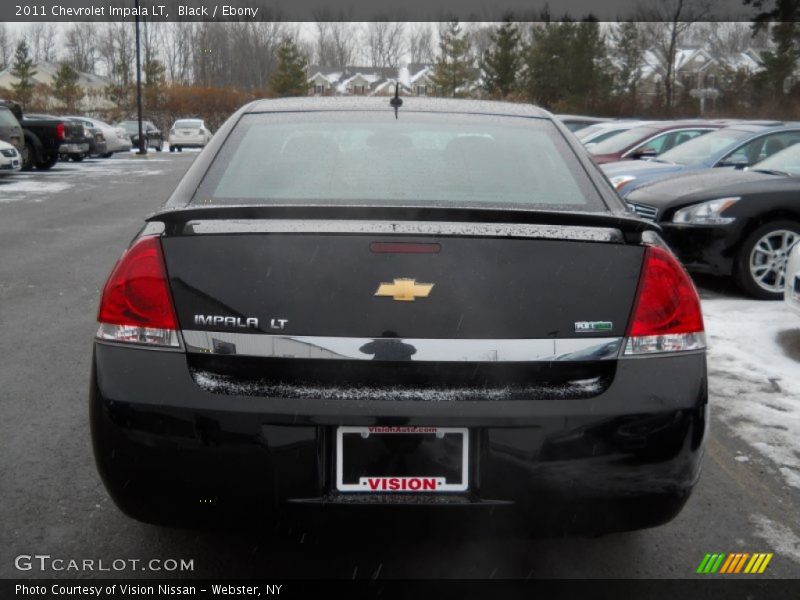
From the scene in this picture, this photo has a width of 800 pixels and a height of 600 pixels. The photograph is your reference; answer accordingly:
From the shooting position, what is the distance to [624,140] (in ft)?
47.2

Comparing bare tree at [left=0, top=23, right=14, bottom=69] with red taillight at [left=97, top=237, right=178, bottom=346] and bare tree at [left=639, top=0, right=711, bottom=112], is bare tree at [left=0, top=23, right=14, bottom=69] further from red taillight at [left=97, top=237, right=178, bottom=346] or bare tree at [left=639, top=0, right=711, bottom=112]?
red taillight at [left=97, top=237, right=178, bottom=346]

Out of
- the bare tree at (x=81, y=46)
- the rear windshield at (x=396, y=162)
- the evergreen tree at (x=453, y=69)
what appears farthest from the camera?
the bare tree at (x=81, y=46)

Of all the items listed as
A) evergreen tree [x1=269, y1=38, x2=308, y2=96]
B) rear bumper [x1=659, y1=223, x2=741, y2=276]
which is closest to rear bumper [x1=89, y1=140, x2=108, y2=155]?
rear bumper [x1=659, y1=223, x2=741, y2=276]

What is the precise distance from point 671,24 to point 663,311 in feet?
196

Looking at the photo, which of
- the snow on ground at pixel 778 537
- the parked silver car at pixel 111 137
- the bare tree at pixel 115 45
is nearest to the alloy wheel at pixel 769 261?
the snow on ground at pixel 778 537

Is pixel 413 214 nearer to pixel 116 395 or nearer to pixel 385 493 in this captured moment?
pixel 385 493

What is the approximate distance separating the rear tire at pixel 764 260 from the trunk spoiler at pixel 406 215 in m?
5.47

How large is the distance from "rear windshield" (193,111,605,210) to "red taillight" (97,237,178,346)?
28 centimetres

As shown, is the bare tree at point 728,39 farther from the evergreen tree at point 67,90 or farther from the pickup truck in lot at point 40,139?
the pickup truck in lot at point 40,139

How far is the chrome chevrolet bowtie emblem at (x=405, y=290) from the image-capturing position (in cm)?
240

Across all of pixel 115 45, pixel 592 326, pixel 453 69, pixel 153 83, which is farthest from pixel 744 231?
pixel 115 45

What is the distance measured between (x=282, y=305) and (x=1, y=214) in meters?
12.9

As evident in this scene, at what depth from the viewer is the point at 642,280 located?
8.29ft

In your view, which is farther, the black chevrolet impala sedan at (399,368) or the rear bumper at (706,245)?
the rear bumper at (706,245)
